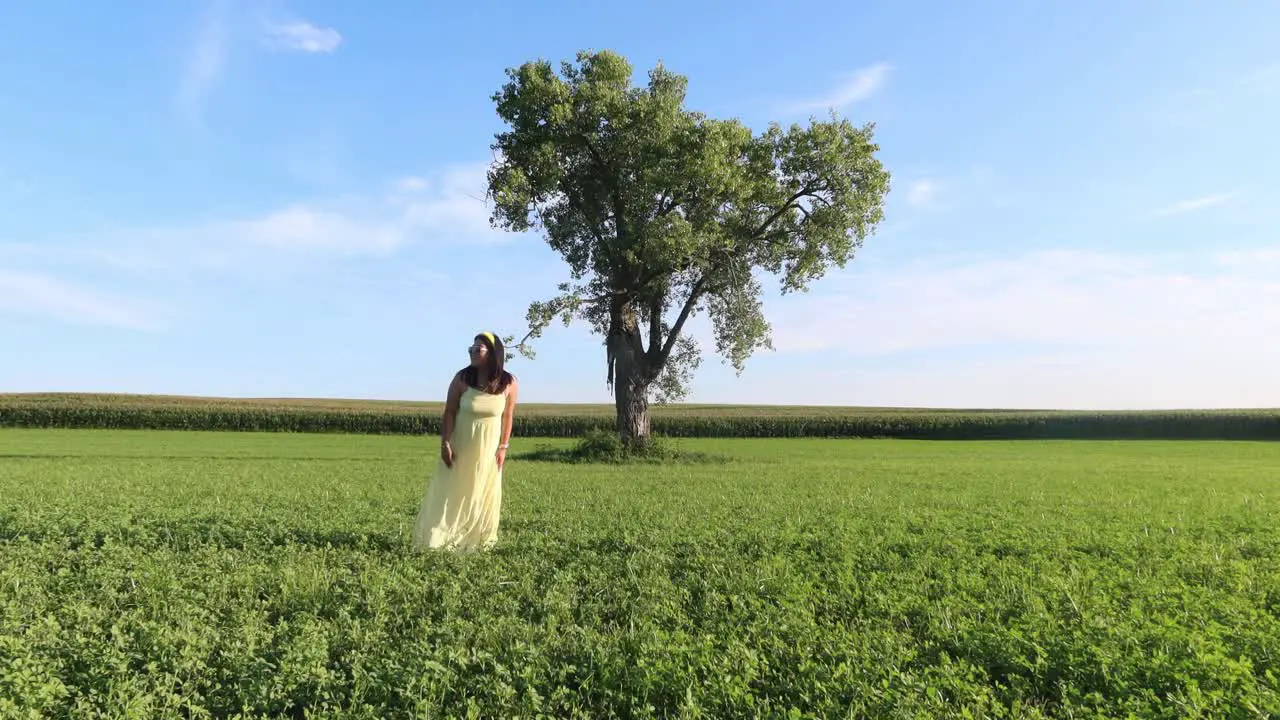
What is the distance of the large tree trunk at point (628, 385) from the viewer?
31359 millimetres

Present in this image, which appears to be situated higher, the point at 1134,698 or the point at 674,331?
the point at 674,331

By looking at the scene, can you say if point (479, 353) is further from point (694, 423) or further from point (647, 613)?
point (694, 423)

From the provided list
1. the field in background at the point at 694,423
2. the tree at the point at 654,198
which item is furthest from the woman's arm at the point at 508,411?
the field in background at the point at 694,423

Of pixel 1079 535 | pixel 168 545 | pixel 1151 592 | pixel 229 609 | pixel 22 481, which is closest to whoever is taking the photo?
pixel 229 609

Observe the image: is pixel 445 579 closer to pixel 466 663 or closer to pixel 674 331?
pixel 466 663

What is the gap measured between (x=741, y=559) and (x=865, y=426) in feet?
175

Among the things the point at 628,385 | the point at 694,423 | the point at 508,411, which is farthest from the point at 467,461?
the point at 694,423

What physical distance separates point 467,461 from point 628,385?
72.4 ft

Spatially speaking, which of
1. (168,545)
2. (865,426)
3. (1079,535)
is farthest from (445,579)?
(865,426)

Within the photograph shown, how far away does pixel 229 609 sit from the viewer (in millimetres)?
6844

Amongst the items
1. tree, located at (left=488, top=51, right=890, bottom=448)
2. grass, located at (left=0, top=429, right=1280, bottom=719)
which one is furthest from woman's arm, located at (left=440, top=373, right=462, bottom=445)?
tree, located at (left=488, top=51, right=890, bottom=448)

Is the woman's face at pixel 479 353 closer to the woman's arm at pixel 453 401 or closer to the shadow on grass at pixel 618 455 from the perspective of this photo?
the woman's arm at pixel 453 401

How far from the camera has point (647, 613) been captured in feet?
21.8

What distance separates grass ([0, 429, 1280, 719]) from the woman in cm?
42
